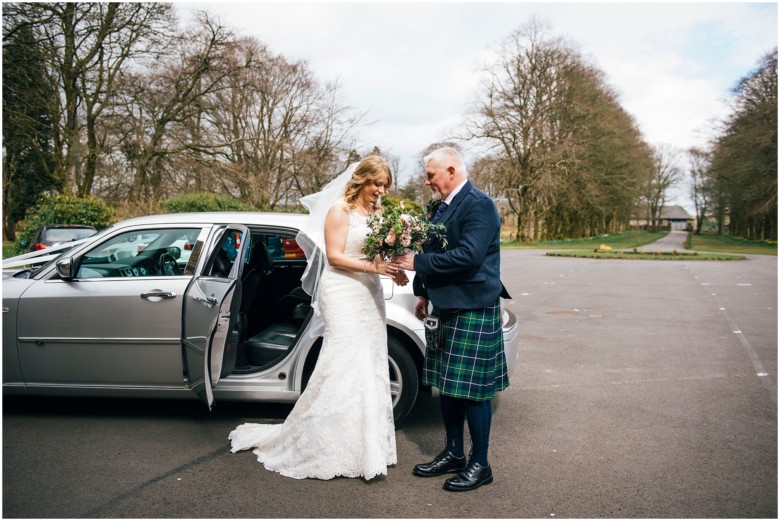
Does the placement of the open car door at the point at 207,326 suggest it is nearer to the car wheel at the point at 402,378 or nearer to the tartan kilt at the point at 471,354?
the car wheel at the point at 402,378

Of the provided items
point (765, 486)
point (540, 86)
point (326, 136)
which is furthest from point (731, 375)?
point (540, 86)

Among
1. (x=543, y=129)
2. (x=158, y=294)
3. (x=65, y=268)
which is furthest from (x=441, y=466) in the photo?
(x=543, y=129)

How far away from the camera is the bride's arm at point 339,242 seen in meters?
3.75

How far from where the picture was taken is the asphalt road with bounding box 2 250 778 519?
3328mm

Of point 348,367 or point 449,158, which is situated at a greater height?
point 449,158

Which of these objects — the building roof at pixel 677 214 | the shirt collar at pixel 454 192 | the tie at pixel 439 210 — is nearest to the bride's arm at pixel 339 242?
the tie at pixel 439 210

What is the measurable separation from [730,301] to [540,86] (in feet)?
98.4

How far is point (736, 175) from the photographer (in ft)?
131

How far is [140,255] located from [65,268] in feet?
2.39

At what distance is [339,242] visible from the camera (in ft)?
12.4

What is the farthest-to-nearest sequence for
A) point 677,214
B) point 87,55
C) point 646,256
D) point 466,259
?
point 677,214 → point 646,256 → point 87,55 → point 466,259

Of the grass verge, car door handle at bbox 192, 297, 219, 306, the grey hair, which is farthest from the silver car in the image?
the grass verge

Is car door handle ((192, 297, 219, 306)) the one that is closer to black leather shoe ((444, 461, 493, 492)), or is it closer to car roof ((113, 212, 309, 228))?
car roof ((113, 212, 309, 228))

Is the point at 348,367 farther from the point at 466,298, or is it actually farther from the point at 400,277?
the point at 466,298
